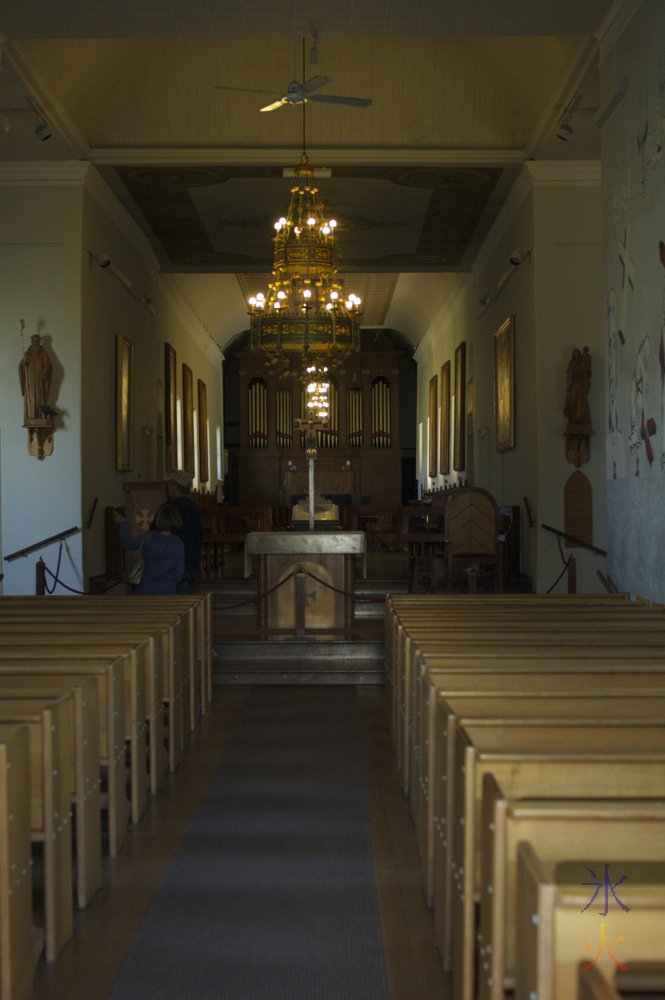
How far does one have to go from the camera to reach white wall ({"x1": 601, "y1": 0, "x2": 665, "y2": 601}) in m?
7.55

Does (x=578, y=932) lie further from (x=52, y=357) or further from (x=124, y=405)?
(x=124, y=405)

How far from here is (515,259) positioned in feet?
43.1

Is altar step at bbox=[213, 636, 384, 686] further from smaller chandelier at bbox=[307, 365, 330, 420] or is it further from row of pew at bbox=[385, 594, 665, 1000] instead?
smaller chandelier at bbox=[307, 365, 330, 420]

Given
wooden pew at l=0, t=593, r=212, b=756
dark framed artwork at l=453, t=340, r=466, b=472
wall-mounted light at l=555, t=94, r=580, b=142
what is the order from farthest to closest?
dark framed artwork at l=453, t=340, r=466, b=472 < wall-mounted light at l=555, t=94, r=580, b=142 < wooden pew at l=0, t=593, r=212, b=756

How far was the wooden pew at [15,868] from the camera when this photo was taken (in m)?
2.81

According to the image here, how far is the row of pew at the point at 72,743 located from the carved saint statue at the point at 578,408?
6.11m

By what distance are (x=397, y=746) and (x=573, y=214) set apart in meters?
8.29

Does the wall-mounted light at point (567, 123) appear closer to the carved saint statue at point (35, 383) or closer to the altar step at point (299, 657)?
the altar step at point (299, 657)

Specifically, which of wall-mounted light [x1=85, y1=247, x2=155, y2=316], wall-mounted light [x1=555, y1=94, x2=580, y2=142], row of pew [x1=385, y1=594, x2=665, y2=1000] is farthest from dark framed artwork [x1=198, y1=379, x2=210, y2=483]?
row of pew [x1=385, y1=594, x2=665, y2=1000]

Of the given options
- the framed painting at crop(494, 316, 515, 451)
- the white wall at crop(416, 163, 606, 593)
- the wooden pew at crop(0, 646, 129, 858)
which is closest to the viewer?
the wooden pew at crop(0, 646, 129, 858)

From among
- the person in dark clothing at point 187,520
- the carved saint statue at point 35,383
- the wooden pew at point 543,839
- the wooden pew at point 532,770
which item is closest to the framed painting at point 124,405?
the carved saint statue at point 35,383

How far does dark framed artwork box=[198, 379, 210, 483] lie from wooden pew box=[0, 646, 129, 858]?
18.5m

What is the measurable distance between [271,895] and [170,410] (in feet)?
50.4

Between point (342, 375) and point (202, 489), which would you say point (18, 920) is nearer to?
point (202, 489)
